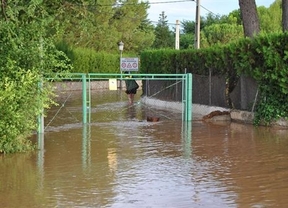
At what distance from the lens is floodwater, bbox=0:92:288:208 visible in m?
8.45

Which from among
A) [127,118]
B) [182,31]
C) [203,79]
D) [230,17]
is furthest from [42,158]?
[182,31]

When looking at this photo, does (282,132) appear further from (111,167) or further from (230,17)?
(230,17)

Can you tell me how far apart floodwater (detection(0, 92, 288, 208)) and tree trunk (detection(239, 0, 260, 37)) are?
483cm

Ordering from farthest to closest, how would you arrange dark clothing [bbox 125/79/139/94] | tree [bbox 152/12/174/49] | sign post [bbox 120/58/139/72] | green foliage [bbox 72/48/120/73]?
tree [bbox 152/12/174/49] → green foliage [bbox 72/48/120/73] → sign post [bbox 120/58/139/72] → dark clothing [bbox 125/79/139/94]

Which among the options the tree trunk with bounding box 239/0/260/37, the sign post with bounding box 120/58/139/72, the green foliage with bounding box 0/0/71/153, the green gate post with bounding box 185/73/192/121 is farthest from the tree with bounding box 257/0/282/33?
the green foliage with bounding box 0/0/71/153

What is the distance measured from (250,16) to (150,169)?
38.7ft

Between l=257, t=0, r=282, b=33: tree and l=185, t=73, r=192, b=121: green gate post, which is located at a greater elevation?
l=257, t=0, r=282, b=33: tree

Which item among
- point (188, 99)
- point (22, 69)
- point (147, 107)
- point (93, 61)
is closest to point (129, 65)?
point (93, 61)

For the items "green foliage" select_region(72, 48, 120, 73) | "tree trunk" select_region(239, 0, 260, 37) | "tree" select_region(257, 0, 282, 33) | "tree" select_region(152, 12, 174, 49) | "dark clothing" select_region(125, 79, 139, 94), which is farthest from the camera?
"tree" select_region(152, 12, 174, 49)

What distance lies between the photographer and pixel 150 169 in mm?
10727

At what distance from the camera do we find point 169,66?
2573 centimetres

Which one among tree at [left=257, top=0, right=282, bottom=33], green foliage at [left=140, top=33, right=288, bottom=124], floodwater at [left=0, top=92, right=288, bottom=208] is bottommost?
floodwater at [left=0, top=92, right=288, bottom=208]

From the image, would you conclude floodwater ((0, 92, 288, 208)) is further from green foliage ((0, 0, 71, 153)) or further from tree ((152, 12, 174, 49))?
tree ((152, 12, 174, 49))

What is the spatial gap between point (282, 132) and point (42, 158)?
290 inches
